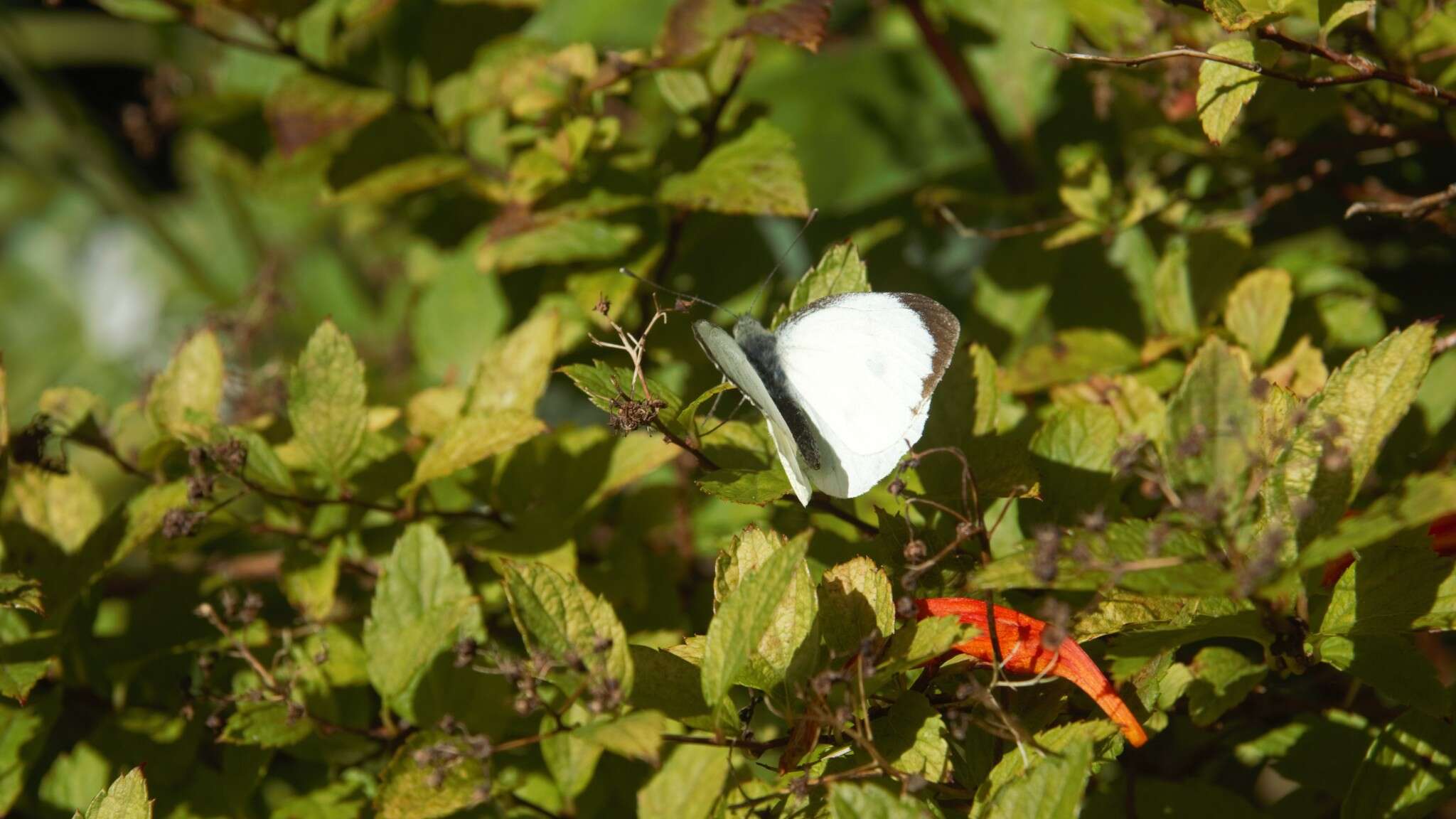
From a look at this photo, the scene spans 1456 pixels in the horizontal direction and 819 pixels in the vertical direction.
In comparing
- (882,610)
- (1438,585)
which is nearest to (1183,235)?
(1438,585)

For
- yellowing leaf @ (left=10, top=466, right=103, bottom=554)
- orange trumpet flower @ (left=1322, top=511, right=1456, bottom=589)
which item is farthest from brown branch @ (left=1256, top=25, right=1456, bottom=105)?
yellowing leaf @ (left=10, top=466, right=103, bottom=554)

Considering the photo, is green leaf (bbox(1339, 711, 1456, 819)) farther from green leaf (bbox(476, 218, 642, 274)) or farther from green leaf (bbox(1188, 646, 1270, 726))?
green leaf (bbox(476, 218, 642, 274))

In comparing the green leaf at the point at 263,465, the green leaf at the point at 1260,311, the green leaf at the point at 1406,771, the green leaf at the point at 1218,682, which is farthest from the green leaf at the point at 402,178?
the green leaf at the point at 1406,771

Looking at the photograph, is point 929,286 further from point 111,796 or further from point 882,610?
point 111,796

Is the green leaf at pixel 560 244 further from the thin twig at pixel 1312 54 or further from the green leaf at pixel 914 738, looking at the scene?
the green leaf at pixel 914 738

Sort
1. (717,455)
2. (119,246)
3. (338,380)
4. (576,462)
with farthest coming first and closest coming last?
(119,246)
(576,462)
(338,380)
(717,455)
